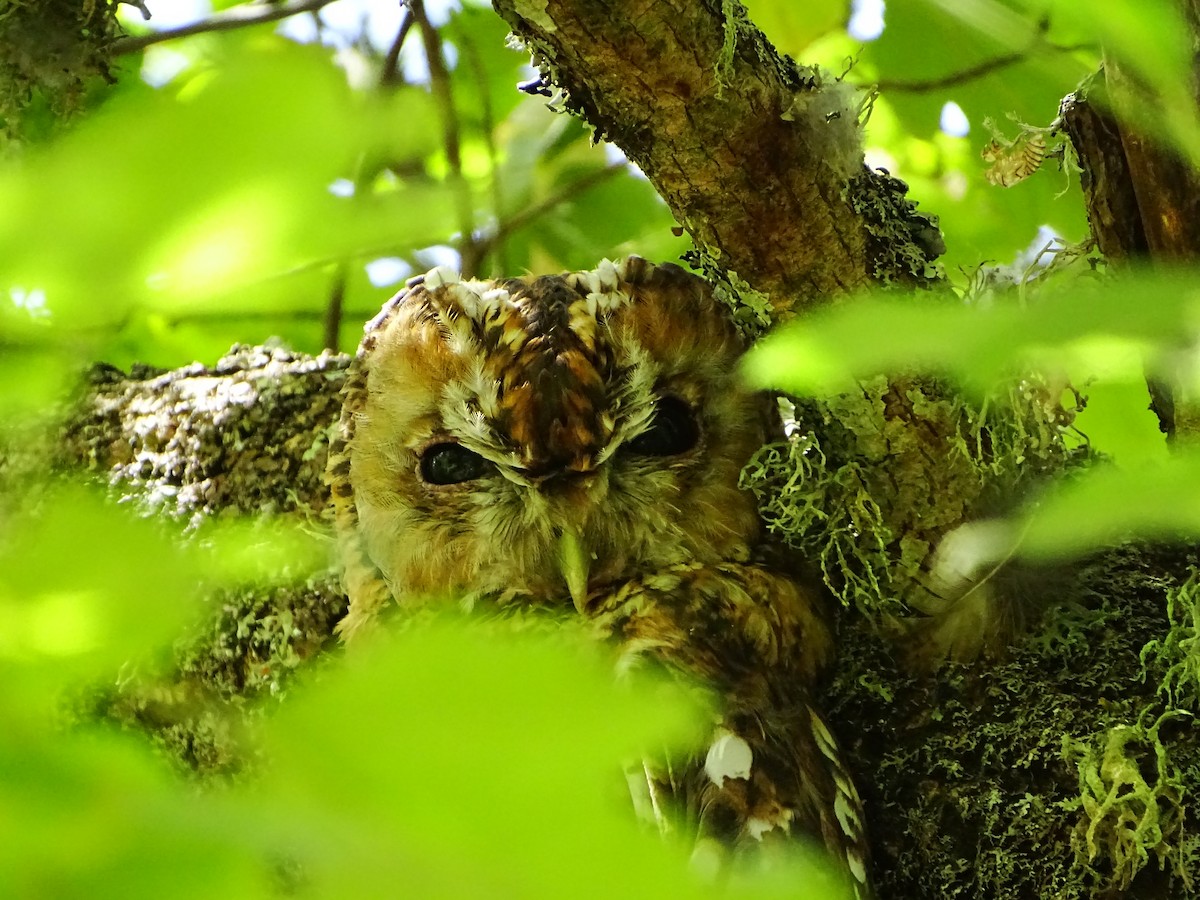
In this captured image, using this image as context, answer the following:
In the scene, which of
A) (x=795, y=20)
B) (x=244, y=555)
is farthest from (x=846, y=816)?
(x=795, y=20)

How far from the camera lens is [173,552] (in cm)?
31

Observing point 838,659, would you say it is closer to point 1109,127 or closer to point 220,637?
point 1109,127

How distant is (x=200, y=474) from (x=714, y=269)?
0.84m

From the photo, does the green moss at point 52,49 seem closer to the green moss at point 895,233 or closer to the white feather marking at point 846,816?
the green moss at point 895,233

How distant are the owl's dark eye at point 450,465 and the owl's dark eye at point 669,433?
0.19m

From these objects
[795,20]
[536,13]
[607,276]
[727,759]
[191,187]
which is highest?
[795,20]

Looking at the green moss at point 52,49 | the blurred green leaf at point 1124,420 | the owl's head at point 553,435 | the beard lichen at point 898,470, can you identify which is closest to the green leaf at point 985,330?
the beard lichen at point 898,470

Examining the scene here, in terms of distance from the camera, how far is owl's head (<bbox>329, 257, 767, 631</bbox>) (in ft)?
4.07

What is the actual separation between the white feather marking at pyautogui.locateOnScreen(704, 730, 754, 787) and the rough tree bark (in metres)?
0.14

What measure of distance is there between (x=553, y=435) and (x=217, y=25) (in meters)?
0.61

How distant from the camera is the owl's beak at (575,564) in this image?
1.27m

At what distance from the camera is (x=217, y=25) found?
1.26 m

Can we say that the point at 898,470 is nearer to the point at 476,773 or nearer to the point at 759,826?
the point at 759,826

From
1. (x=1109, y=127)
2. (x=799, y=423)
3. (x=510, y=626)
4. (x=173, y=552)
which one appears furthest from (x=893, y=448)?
(x=173, y=552)
